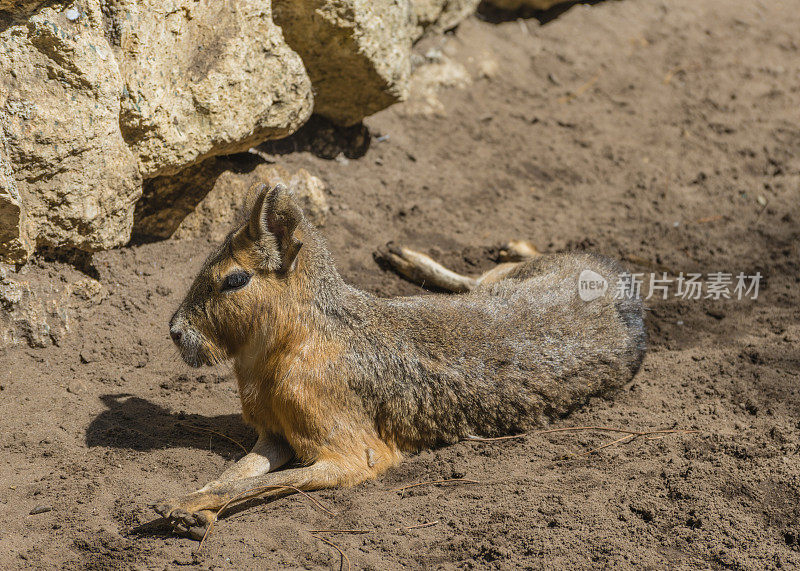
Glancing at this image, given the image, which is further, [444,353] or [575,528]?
[444,353]

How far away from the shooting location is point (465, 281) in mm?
5961

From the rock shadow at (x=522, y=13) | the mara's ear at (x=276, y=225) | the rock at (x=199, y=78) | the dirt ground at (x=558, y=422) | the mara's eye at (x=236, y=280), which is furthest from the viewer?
the rock shadow at (x=522, y=13)

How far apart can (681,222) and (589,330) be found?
2.91 metres

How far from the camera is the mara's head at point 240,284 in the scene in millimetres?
4004

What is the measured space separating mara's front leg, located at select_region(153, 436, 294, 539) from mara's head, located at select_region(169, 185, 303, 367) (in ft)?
1.89

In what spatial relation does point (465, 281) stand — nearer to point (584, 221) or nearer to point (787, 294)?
point (584, 221)

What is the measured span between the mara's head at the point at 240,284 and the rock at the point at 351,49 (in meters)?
2.61

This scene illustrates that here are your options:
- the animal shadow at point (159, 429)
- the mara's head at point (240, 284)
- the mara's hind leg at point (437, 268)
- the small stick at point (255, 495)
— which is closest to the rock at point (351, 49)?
the mara's hind leg at point (437, 268)

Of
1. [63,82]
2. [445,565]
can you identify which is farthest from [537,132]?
[445,565]

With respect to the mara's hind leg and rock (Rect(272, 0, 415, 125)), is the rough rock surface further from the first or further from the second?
rock (Rect(272, 0, 415, 125))

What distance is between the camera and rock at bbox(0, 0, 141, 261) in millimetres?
4320

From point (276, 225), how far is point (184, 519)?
1.53m

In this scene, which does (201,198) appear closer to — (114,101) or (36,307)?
(114,101)

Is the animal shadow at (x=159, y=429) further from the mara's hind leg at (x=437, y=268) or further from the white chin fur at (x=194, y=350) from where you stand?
the mara's hind leg at (x=437, y=268)
